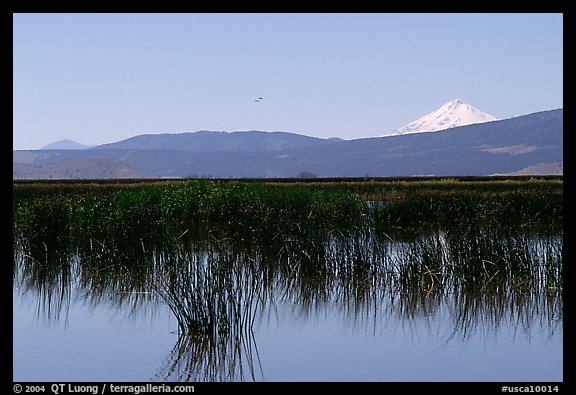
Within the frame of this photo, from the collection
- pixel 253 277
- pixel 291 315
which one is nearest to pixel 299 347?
pixel 253 277

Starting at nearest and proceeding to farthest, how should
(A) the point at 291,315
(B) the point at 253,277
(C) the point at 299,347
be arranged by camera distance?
(C) the point at 299,347, (B) the point at 253,277, (A) the point at 291,315

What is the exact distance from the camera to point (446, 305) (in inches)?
544

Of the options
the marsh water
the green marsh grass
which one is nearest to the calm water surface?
the marsh water

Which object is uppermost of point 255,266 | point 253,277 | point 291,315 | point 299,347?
point 253,277

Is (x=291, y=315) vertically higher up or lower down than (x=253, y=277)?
lower down

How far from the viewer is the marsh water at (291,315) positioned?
10469 mm

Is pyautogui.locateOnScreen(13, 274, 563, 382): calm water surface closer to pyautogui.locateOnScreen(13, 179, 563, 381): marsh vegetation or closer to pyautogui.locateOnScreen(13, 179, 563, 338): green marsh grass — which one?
pyautogui.locateOnScreen(13, 179, 563, 381): marsh vegetation

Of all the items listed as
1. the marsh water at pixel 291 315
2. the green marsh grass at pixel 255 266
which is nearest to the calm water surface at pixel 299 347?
the marsh water at pixel 291 315

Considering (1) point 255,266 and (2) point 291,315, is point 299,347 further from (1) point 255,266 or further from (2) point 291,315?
(1) point 255,266

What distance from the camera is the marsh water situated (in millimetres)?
10469

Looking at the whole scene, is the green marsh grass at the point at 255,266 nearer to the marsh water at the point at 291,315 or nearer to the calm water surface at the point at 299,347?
the marsh water at the point at 291,315

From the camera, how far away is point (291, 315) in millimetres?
13250

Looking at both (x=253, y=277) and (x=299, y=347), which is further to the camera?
(x=253, y=277)
